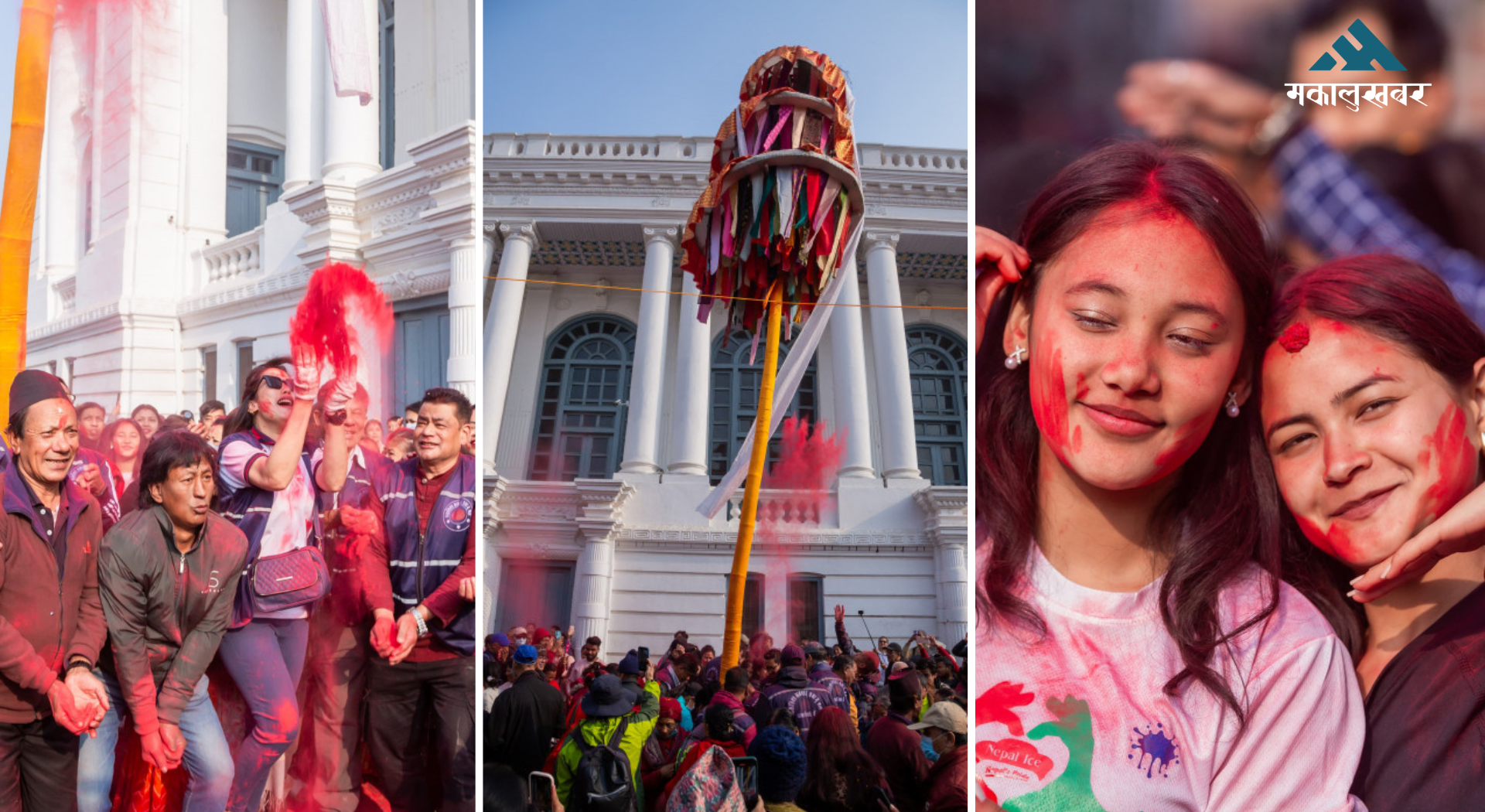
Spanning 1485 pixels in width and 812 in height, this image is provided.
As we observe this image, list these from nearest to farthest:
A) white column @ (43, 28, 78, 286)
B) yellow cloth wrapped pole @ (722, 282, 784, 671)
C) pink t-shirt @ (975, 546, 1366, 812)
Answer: pink t-shirt @ (975, 546, 1366, 812), yellow cloth wrapped pole @ (722, 282, 784, 671), white column @ (43, 28, 78, 286)

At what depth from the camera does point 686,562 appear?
5414 mm

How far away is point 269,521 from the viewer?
5059 millimetres

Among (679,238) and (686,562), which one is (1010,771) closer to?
(686,562)

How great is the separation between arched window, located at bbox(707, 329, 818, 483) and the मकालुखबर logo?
2588mm

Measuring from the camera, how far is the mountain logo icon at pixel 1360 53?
5180mm

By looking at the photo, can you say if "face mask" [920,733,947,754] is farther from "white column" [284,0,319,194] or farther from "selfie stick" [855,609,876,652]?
"white column" [284,0,319,194]

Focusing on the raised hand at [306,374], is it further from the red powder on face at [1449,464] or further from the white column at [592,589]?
the red powder on face at [1449,464]

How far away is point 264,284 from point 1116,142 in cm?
405

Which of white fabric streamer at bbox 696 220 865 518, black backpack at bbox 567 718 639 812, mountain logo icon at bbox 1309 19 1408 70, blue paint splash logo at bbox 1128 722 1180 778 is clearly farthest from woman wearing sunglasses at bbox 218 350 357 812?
mountain logo icon at bbox 1309 19 1408 70

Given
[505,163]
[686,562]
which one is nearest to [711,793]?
[686,562]

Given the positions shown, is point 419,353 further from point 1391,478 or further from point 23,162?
point 1391,478

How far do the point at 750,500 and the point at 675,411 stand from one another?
66 centimetres

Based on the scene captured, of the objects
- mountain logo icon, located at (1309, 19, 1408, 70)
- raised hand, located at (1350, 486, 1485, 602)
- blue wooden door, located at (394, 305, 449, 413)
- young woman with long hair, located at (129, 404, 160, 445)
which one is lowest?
raised hand, located at (1350, 486, 1485, 602)

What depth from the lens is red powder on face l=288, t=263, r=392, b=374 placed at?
5.37m
